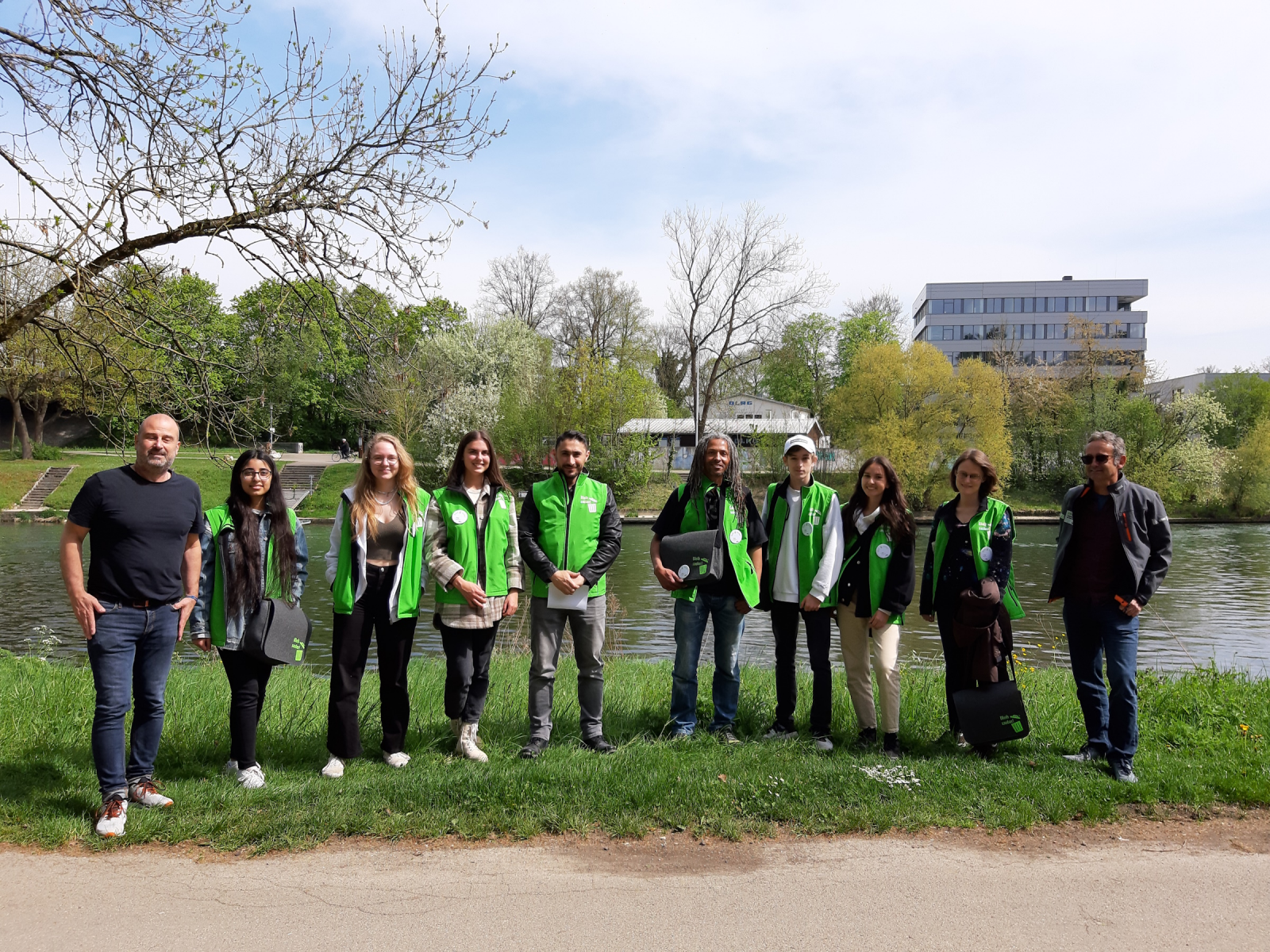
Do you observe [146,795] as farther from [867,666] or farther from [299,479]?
[299,479]

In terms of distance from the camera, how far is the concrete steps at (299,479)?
136ft

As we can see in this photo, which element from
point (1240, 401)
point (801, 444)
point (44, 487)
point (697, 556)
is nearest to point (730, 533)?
point (697, 556)

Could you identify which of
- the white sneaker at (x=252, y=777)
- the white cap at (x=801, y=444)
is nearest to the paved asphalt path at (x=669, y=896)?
the white sneaker at (x=252, y=777)

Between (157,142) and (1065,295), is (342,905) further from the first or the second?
(1065,295)

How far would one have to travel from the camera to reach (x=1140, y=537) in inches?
Answer: 201

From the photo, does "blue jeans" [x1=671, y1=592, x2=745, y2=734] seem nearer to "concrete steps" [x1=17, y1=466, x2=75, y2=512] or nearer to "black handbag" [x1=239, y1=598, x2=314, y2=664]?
"black handbag" [x1=239, y1=598, x2=314, y2=664]

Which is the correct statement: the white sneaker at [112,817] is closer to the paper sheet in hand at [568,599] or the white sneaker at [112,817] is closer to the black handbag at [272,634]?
the black handbag at [272,634]

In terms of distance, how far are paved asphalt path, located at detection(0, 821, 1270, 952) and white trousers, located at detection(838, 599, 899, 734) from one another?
125cm

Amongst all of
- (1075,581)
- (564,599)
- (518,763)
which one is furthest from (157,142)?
(1075,581)

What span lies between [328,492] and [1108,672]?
4115 cm

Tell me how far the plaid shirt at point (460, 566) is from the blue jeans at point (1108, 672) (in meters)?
3.38

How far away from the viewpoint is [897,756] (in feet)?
16.7

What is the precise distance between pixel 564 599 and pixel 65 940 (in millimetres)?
2849

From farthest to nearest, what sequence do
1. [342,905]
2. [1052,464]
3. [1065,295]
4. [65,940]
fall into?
[1065,295] < [1052,464] < [342,905] < [65,940]
